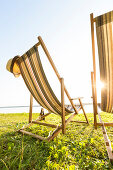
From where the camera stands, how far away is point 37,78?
6.76 feet

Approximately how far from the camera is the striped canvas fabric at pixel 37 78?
1.99m

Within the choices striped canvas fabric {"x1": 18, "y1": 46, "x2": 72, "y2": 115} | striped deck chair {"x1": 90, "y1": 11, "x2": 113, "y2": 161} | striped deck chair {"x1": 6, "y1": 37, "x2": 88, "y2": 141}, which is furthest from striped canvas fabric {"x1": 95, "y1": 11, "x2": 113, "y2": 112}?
striped canvas fabric {"x1": 18, "y1": 46, "x2": 72, "y2": 115}

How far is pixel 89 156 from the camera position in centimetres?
153

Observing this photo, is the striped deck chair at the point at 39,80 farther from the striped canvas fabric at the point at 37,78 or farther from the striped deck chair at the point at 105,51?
the striped deck chair at the point at 105,51

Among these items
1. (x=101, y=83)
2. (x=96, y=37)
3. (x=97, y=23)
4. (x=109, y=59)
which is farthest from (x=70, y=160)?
(x=97, y=23)

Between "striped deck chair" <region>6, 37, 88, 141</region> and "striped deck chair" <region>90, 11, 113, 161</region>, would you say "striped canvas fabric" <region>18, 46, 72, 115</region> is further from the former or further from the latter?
"striped deck chair" <region>90, 11, 113, 161</region>

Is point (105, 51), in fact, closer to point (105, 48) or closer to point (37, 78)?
point (105, 48)

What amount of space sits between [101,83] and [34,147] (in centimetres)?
152

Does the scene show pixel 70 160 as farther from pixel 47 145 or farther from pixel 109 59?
pixel 109 59

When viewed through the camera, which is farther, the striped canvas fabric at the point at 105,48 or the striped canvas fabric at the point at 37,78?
the striped canvas fabric at the point at 37,78

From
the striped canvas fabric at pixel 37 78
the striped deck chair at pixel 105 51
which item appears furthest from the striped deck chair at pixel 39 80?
the striped deck chair at pixel 105 51

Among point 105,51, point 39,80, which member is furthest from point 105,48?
point 39,80

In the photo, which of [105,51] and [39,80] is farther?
[39,80]

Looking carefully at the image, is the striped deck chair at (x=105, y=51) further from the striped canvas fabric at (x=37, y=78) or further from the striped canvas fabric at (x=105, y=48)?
the striped canvas fabric at (x=37, y=78)
